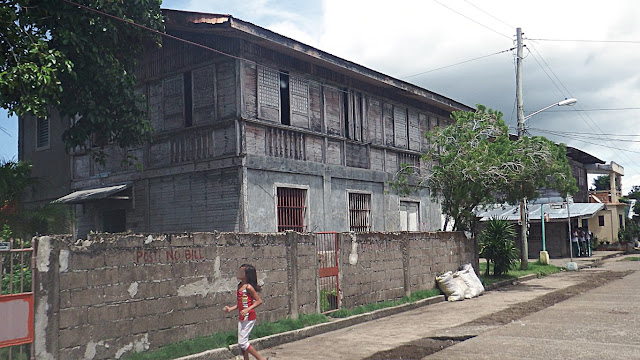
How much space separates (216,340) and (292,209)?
6.96 meters

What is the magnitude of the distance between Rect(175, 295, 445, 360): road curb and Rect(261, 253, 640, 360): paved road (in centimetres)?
15

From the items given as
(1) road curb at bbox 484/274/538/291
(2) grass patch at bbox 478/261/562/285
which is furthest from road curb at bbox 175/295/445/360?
(2) grass patch at bbox 478/261/562/285

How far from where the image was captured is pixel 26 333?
21.7ft

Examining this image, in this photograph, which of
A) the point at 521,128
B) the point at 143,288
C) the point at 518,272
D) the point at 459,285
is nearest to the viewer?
the point at 143,288

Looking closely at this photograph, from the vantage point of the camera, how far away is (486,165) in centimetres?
1627

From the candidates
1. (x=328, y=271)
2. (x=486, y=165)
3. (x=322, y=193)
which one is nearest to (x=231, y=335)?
(x=328, y=271)

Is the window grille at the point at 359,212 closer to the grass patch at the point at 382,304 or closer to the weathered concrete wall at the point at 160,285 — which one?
the grass patch at the point at 382,304

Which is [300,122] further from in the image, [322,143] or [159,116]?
[159,116]

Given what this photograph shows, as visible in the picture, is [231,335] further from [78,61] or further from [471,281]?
[471,281]

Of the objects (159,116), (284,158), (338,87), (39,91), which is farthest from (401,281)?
(39,91)

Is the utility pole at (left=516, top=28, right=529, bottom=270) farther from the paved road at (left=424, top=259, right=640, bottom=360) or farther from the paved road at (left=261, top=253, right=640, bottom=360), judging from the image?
the paved road at (left=424, top=259, right=640, bottom=360)

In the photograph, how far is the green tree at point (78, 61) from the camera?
10070 mm

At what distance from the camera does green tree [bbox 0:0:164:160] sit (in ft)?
33.0

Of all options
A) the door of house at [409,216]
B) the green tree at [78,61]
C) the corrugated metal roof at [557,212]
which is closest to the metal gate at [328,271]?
the green tree at [78,61]
